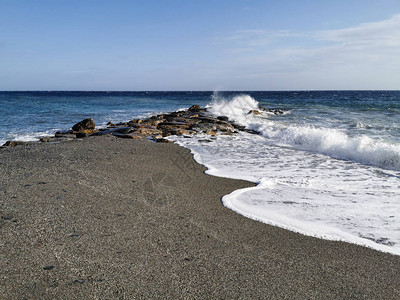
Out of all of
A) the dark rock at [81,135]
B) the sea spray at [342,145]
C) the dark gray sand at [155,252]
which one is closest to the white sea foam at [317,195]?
the dark gray sand at [155,252]

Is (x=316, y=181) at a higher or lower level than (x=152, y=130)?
lower

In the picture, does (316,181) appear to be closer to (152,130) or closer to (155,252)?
(155,252)

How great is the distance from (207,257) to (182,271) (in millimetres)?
346

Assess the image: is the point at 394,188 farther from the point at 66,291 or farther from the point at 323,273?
the point at 66,291

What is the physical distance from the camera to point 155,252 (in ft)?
9.43

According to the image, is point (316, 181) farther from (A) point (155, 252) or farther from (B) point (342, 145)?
(A) point (155, 252)

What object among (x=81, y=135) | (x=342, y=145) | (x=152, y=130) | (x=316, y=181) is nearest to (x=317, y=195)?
(x=316, y=181)

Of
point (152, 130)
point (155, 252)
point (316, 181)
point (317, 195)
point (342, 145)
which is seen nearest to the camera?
point (155, 252)

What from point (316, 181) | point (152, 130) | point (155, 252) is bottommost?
point (316, 181)

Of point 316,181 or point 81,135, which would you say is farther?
point 81,135

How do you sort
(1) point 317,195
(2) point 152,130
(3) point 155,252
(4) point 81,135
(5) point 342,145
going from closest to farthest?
1. (3) point 155,252
2. (1) point 317,195
3. (5) point 342,145
4. (4) point 81,135
5. (2) point 152,130

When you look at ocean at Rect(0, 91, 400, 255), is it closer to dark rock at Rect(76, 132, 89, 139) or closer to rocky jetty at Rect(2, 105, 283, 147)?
rocky jetty at Rect(2, 105, 283, 147)

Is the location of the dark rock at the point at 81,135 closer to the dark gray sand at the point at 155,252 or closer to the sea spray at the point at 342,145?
the dark gray sand at the point at 155,252

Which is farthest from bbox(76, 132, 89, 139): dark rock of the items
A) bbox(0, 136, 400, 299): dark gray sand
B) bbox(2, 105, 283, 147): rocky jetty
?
bbox(0, 136, 400, 299): dark gray sand
